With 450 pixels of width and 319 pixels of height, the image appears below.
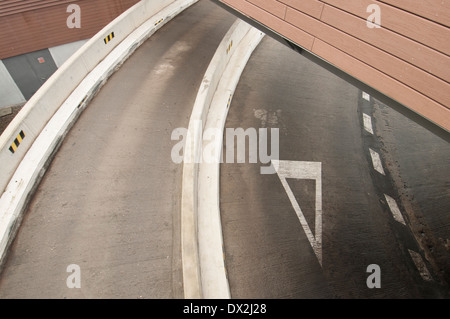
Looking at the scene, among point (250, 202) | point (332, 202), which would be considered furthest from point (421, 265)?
point (250, 202)

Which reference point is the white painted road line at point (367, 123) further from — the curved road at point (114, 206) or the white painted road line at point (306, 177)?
the curved road at point (114, 206)

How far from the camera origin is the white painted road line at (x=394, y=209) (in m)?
8.05

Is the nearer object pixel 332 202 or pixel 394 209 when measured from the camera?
pixel 332 202

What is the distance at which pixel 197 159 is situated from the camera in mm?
7473

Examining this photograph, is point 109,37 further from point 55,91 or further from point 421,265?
point 421,265

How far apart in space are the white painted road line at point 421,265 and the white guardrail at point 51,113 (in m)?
9.72

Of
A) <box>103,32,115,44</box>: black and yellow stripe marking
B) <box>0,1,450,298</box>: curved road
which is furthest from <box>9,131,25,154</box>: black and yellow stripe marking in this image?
<box>103,32,115,44</box>: black and yellow stripe marking

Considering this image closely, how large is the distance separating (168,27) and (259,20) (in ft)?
26.3

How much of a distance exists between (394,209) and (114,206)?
8.08m

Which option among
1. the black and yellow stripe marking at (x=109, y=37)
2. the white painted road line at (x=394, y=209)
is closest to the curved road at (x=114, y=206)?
the black and yellow stripe marking at (x=109, y=37)

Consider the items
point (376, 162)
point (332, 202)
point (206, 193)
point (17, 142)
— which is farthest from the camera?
point (376, 162)

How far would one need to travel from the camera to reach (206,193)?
7.34 metres
